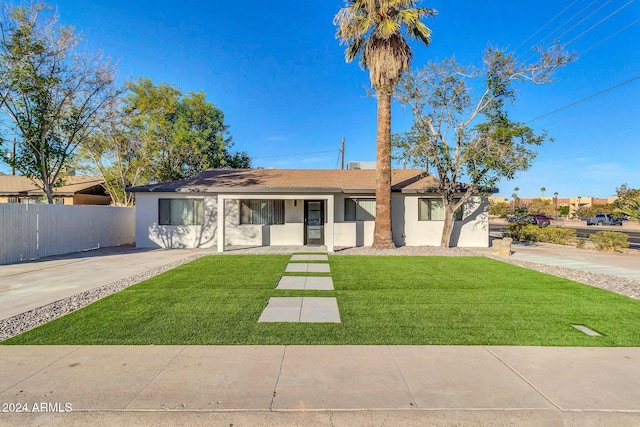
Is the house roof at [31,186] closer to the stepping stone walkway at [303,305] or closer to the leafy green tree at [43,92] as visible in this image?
the leafy green tree at [43,92]

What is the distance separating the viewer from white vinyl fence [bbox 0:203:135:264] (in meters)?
10.1

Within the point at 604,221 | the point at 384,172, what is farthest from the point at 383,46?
the point at 604,221

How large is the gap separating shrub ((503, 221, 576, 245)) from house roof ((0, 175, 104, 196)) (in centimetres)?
2851

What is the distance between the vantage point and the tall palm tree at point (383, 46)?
40.2 feet

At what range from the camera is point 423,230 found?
1475 centimetres

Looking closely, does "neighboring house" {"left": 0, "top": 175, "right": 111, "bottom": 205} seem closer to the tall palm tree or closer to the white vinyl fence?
the white vinyl fence

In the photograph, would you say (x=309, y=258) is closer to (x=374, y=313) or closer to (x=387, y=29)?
(x=374, y=313)

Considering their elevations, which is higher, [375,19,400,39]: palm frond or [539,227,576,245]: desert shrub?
[375,19,400,39]: palm frond

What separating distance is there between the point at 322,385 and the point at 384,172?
10.5m

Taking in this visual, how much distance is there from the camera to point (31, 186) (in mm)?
22859

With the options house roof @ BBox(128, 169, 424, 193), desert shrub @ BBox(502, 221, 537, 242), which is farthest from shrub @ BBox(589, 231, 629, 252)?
house roof @ BBox(128, 169, 424, 193)

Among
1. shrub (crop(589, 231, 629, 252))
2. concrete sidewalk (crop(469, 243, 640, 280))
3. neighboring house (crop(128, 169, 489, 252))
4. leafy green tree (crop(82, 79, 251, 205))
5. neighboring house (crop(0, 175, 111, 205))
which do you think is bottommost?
concrete sidewalk (crop(469, 243, 640, 280))

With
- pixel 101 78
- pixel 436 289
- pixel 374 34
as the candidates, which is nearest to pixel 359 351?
pixel 436 289

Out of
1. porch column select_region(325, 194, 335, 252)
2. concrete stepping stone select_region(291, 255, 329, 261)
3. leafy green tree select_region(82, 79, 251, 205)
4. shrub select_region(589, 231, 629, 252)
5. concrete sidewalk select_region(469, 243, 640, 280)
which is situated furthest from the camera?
leafy green tree select_region(82, 79, 251, 205)
